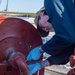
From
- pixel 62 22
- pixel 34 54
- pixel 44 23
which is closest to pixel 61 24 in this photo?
pixel 62 22

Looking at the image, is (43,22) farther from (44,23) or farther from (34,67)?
(34,67)

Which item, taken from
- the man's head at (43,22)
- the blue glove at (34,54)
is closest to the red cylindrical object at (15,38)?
the blue glove at (34,54)

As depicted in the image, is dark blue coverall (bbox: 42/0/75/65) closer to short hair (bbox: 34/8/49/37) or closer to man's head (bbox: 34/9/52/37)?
man's head (bbox: 34/9/52/37)

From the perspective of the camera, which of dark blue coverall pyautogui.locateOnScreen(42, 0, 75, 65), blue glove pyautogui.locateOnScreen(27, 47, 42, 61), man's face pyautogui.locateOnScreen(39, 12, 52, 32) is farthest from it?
blue glove pyautogui.locateOnScreen(27, 47, 42, 61)

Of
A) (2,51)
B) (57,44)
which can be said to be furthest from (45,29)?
(2,51)

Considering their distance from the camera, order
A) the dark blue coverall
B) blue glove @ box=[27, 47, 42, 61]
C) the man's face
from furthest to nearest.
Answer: blue glove @ box=[27, 47, 42, 61], the man's face, the dark blue coverall

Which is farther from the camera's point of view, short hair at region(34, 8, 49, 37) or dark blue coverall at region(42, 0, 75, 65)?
short hair at region(34, 8, 49, 37)

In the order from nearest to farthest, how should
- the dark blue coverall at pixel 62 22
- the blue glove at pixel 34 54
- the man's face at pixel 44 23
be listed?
the dark blue coverall at pixel 62 22
the man's face at pixel 44 23
the blue glove at pixel 34 54

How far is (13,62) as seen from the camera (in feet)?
6.86

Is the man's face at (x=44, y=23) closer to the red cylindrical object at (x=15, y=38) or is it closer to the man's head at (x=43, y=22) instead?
the man's head at (x=43, y=22)

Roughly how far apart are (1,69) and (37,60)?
0.29m

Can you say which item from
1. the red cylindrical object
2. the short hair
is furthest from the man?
the red cylindrical object

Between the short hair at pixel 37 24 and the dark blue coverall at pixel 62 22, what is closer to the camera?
the dark blue coverall at pixel 62 22

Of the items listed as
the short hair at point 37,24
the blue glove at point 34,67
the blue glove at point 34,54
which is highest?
the short hair at point 37,24
